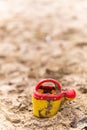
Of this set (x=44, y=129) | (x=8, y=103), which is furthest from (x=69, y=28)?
(x=44, y=129)

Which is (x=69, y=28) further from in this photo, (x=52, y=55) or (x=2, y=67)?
(x=2, y=67)

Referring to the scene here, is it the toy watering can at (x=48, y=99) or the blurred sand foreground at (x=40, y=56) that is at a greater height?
the toy watering can at (x=48, y=99)

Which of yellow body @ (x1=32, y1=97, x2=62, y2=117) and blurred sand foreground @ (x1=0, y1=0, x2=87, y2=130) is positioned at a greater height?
yellow body @ (x1=32, y1=97, x2=62, y2=117)

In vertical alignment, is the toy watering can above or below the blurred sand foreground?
above

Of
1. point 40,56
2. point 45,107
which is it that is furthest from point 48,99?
point 40,56

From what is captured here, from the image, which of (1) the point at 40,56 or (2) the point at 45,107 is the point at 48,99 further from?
(1) the point at 40,56
